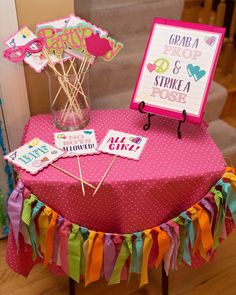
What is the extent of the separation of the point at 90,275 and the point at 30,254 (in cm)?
26

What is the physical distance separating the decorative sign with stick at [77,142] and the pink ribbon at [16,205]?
0.60 feet

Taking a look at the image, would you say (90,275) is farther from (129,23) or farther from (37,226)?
(129,23)

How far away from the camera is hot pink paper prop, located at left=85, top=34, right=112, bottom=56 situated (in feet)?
3.94

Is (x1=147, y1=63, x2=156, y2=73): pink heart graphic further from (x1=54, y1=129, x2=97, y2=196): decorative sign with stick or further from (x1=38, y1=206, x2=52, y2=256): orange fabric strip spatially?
(x1=38, y1=206, x2=52, y2=256): orange fabric strip

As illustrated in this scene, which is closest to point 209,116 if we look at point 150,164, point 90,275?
point 150,164

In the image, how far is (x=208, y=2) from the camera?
264cm

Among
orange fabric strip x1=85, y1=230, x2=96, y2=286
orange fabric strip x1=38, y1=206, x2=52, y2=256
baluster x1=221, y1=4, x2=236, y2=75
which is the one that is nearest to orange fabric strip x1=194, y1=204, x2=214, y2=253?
orange fabric strip x1=85, y1=230, x2=96, y2=286

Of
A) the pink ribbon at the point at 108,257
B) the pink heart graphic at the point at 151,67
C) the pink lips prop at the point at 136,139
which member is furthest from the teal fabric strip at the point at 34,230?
the pink heart graphic at the point at 151,67

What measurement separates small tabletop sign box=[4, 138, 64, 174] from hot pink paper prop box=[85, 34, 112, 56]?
34 centimetres

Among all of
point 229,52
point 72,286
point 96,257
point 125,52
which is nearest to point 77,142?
point 96,257

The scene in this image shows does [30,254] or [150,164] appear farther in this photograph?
[30,254]

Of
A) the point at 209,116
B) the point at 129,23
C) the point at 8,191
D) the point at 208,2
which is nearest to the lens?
the point at 8,191

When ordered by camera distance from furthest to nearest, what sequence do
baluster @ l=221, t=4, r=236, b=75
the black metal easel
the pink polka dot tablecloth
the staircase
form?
1. baluster @ l=221, t=4, r=236, b=75
2. the staircase
3. the black metal easel
4. the pink polka dot tablecloth

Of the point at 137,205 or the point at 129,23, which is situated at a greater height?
the point at 129,23
